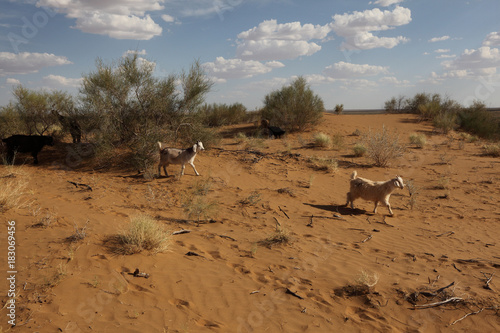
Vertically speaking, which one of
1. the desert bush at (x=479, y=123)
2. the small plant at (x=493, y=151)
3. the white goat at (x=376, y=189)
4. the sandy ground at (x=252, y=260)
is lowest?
the sandy ground at (x=252, y=260)

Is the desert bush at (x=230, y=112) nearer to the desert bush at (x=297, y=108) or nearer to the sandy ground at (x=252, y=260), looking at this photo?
the desert bush at (x=297, y=108)

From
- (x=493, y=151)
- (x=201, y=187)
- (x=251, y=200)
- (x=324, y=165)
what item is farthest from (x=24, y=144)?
(x=493, y=151)

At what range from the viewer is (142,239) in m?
4.80

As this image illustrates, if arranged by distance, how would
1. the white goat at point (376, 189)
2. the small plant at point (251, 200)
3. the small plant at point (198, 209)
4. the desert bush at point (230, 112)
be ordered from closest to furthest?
1. the small plant at point (198, 209)
2. the white goat at point (376, 189)
3. the small plant at point (251, 200)
4. the desert bush at point (230, 112)

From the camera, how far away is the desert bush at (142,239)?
4.78 meters

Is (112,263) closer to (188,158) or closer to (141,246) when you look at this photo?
(141,246)

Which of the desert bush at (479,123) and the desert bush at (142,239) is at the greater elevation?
the desert bush at (479,123)

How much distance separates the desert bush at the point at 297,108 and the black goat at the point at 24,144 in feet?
47.4

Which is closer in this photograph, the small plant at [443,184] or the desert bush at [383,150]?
the small plant at [443,184]

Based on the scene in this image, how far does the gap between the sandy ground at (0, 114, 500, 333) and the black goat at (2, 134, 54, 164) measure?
1674 mm

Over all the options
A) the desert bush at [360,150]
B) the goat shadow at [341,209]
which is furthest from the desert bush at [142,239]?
the desert bush at [360,150]

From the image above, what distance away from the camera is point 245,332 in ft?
11.3

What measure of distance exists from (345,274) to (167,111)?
968cm

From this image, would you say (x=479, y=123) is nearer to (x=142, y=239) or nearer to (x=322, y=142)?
(x=322, y=142)
